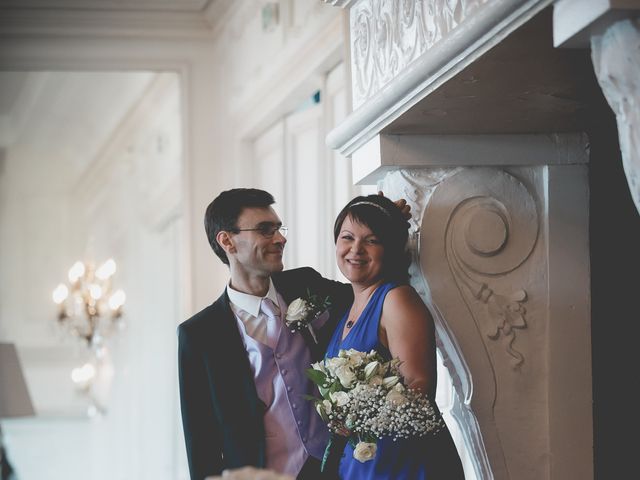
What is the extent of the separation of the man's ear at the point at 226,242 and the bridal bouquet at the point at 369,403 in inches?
30.6

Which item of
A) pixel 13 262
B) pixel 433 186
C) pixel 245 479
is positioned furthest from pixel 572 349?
pixel 13 262

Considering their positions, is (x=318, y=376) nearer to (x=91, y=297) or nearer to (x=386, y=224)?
(x=386, y=224)

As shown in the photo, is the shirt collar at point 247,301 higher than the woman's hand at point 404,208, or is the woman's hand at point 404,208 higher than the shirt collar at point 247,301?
the woman's hand at point 404,208

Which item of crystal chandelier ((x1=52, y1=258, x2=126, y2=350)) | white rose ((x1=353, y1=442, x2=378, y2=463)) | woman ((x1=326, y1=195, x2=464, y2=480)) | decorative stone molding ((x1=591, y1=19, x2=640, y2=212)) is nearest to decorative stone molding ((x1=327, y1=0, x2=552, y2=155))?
decorative stone molding ((x1=591, y1=19, x2=640, y2=212))

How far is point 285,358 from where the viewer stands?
12.1 ft

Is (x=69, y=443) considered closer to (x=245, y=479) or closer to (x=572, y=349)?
(x=572, y=349)

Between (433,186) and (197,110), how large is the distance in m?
4.94

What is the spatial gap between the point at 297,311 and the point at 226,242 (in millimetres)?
401

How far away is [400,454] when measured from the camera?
3188 mm

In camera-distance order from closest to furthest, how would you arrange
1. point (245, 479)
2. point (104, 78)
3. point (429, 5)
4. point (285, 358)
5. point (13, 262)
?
point (245, 479), point (429, 5), point (285, 358), point (104, 78), point (13, 262)

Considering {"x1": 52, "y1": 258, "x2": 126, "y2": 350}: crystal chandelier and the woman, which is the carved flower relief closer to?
the woman

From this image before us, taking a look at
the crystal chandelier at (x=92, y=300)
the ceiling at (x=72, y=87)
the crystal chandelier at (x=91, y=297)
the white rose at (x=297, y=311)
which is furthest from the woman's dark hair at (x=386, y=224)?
the crystal chandelier at (x=91, y=297)

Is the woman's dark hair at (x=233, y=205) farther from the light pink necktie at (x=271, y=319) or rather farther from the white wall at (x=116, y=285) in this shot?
the white wall at (x=116, y=285)

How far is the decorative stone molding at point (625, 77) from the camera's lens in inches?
87.1
